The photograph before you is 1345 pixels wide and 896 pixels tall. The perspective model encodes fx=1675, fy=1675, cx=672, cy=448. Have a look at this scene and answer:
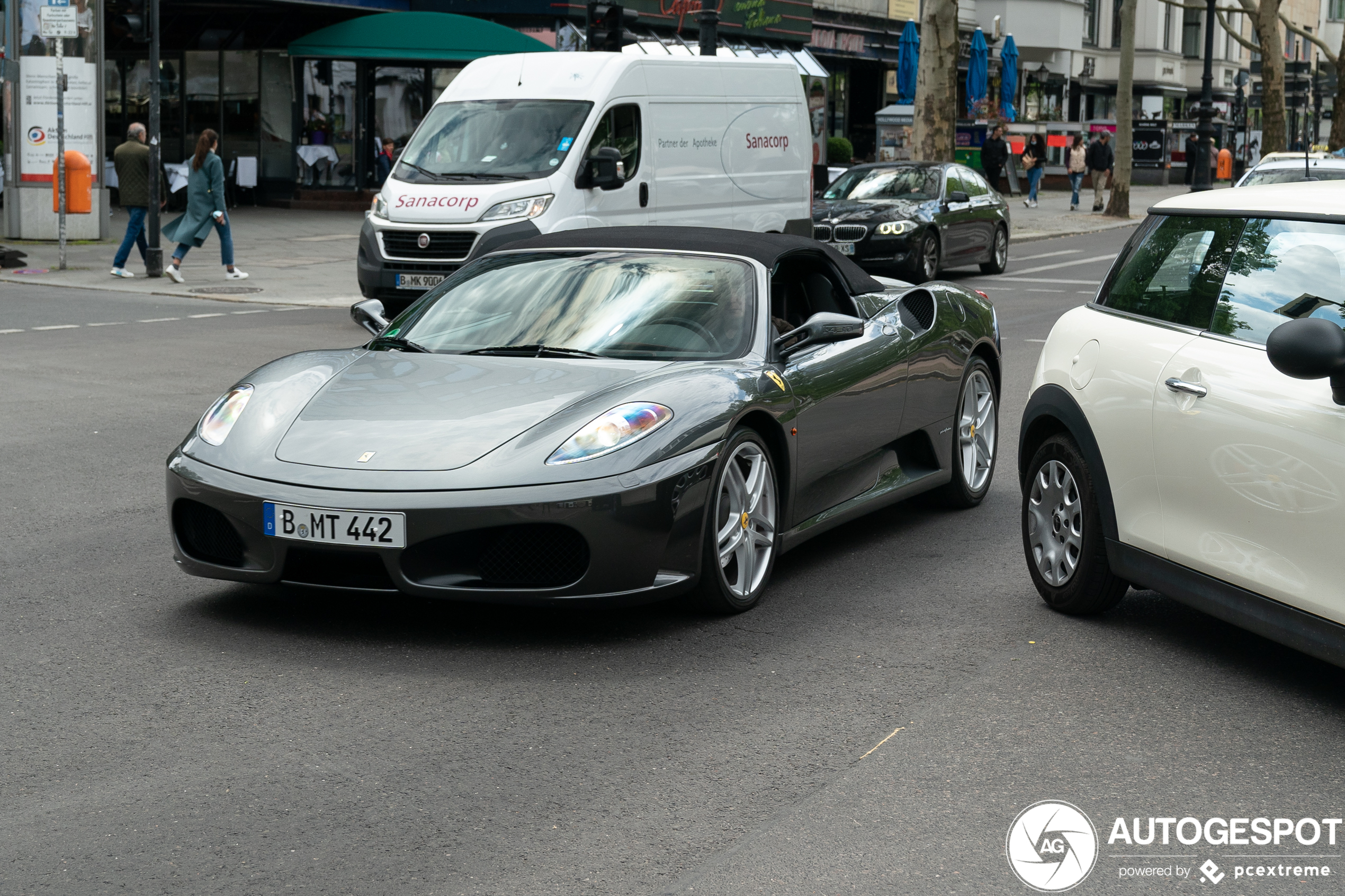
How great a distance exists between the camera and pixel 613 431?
533cm

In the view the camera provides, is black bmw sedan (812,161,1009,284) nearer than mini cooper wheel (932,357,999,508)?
No

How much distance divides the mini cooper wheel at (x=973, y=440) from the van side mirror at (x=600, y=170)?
8.85 metres

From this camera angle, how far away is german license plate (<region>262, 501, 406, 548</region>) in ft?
16.6

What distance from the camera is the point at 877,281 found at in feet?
25.2

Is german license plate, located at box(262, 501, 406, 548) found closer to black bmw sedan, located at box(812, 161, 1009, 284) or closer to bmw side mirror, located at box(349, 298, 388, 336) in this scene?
bmw side mirror, located at box(349, 298, 388, 336)

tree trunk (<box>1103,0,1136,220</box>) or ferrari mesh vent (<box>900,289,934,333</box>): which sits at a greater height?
tree trunk (<box>1103,0,1136,220</box>)

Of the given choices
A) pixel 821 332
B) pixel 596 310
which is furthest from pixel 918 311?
pixel 596 310

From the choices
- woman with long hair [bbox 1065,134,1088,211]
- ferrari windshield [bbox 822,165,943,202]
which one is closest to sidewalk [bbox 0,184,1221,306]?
ferrari windshield [bbox 822,165,943,202]

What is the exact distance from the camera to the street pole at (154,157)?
18344 millimetres

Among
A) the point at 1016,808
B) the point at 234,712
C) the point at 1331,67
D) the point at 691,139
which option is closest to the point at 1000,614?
the point at 1016,808

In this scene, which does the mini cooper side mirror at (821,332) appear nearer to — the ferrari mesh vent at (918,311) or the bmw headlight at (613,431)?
the bmw headlight at (613,431)

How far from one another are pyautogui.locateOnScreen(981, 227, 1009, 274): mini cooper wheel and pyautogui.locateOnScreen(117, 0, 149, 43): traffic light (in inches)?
434

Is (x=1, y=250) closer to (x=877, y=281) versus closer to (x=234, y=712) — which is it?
(x=877, y=281)

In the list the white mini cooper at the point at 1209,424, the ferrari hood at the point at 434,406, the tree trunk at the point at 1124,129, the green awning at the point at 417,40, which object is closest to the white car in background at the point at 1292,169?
the white mini cooper at the point at 1209,424
